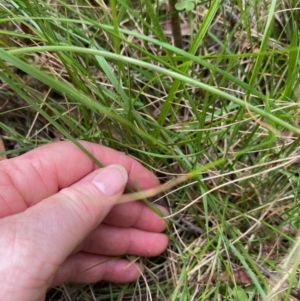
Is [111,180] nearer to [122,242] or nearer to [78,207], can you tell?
[78,207]

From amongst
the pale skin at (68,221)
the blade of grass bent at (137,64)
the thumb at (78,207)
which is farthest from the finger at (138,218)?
the blade of grass bent at (137,64)

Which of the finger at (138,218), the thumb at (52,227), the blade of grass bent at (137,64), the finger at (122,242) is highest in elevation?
the blade of grass bent at (137,64)

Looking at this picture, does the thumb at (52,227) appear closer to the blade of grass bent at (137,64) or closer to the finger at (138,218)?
the finger at (138,218)

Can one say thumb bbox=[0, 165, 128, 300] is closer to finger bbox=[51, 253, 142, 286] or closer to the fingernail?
the fingernail

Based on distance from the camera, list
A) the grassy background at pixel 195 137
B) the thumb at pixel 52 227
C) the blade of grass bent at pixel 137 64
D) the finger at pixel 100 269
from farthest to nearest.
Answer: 1. the finger at pixel 100 269
2. the grassy background at pixel 195 137
3. the thumb at pixel 52 227
4. the blade of grass bent at pixel 137 64

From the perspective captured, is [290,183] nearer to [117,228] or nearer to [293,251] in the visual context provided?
[293,251]

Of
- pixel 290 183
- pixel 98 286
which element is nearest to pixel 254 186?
pixel 290 183
